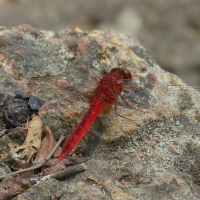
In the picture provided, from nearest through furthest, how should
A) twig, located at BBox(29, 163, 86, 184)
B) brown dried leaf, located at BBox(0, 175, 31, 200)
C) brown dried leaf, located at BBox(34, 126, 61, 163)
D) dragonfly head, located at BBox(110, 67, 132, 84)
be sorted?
brown dried leaf, located at BBox(0, 175, 31, 200)
twig, located at BBox(29, 163, 86, 184)
brown dried leaf, located at BBox(34, 126, 61, 163)
dragonfly head, located at BBox(110, 67, 132, 84)

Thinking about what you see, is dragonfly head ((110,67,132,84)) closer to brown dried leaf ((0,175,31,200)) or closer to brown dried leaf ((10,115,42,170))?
brown dried leaf ((10,115,42,170))

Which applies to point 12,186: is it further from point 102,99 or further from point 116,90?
point 116,90

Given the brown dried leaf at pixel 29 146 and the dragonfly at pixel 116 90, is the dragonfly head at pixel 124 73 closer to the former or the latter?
the dragonfly at pixel 116 90

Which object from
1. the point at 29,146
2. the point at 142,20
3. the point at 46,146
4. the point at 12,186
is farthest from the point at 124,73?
the point at 142,20

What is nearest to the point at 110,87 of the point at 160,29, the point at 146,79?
the point at 146,79

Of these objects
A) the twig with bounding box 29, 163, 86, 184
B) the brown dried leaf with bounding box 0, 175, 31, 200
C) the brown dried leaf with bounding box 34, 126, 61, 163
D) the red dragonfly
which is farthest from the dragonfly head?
the brown dried leaf with bounding box 0, 175, 31, 200

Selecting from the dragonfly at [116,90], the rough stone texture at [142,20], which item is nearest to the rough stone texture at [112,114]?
the dragonfly at [116,90]

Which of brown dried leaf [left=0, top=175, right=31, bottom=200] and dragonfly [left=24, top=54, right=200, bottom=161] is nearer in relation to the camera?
brown dried leaf [left=0, top=175, right=31, bottom=200]
